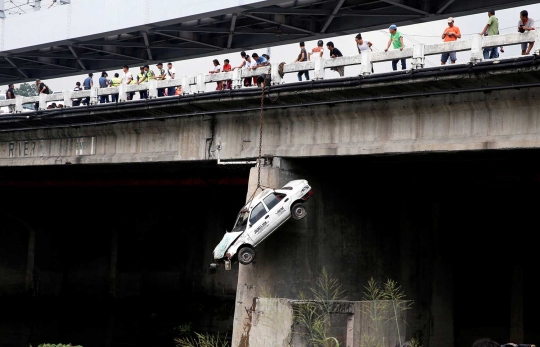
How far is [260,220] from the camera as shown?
74.8 ft

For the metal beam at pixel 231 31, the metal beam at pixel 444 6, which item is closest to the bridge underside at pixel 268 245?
the metal beam at pixel 231 31

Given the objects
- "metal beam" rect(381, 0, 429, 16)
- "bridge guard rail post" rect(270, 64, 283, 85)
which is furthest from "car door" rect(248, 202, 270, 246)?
"metal beam" rect(381, 0, 429, 16)

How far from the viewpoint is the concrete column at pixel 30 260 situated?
162 feet

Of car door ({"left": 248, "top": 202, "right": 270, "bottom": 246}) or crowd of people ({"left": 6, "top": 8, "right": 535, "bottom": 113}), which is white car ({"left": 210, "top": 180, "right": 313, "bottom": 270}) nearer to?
car door ({"left": 248, "top": 202, "right": 270, "bottom": 246})

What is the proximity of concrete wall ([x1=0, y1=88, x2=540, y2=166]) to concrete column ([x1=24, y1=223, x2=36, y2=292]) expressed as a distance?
661 inches

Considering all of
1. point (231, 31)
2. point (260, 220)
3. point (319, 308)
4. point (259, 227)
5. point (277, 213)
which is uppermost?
point (231, 31)

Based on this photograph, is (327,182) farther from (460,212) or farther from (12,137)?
(12,137)

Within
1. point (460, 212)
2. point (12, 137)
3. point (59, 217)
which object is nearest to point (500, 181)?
point (460, 212)

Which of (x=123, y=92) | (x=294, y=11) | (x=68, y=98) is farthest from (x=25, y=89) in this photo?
(x=123, y=92)

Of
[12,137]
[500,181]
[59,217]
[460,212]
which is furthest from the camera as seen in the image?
[59,217]

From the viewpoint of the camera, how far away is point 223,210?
5125 centimetres

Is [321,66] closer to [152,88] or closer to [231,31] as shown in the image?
[152,88]

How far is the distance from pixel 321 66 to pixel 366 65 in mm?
1573

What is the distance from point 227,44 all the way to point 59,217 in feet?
63.9
